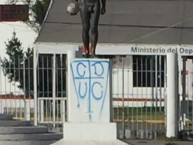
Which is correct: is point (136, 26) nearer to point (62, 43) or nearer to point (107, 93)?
point (62, 43)

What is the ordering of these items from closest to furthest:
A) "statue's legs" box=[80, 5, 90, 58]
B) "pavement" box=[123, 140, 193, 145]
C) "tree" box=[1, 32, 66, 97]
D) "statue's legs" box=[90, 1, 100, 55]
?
1. "statue's legs" box=[90, 1, 100, 55]
2. "statue's legs" box=[80, 5, 90, 58]
3. "pavement" box=[123, 140, 193, 145]
4. "tree" box=[1, 32, 66, 97]

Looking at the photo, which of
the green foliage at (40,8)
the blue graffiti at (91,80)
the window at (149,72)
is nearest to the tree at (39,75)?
the window at (149,72)

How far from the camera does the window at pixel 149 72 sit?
19.6 meters

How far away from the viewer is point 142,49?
20.8m

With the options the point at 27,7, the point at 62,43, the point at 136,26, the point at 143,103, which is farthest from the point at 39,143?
the point at 27,7

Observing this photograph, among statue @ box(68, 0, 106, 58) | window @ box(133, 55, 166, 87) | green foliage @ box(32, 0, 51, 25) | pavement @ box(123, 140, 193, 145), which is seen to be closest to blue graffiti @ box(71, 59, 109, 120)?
statue @ box(68, 0, 106, 58)

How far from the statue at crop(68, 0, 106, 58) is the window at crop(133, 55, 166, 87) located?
18.9 ft

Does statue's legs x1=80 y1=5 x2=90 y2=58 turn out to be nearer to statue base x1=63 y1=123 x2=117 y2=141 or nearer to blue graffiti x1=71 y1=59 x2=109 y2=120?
blue graffiti x1=71 y1=59 x2=109 y2=120

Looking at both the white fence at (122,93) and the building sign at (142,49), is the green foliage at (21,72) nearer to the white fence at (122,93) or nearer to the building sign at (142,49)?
the white fence at (122,93)

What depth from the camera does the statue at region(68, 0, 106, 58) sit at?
44.4 ft

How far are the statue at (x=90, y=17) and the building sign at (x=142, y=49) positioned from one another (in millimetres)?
6928

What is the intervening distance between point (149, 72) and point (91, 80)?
6.59 metres

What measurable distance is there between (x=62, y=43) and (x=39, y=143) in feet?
18.5

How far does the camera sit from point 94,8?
13.5 m
